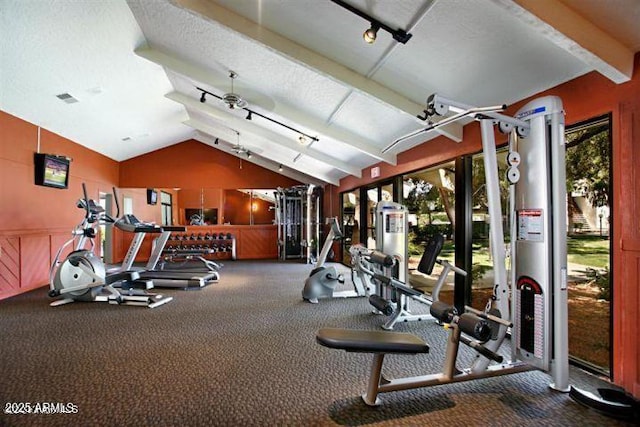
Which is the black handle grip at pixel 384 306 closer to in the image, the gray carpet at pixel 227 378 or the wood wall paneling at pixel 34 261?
the gray carpet at pixel 227 378

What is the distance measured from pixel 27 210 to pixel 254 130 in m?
4.10

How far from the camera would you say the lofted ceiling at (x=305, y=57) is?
2.21 m

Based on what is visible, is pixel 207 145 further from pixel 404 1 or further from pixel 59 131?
pixel 404 1

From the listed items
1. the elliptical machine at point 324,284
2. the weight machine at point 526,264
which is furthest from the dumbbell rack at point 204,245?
the weight machine at point 526,264

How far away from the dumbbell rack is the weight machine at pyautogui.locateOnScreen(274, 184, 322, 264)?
149cm

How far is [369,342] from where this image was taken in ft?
6.18

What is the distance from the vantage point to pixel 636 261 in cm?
210

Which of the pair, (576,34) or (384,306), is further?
(384,306)

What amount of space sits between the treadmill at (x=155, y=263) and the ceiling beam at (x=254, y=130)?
96.0 inches

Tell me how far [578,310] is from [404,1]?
3.69m

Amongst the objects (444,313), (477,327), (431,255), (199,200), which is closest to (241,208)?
(199,200)

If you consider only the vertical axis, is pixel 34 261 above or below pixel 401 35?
below

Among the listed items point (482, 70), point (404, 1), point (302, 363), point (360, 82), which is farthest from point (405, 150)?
point (302, 363)

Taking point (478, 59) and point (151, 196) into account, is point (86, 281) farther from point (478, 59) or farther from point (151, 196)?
point (151, 196)
